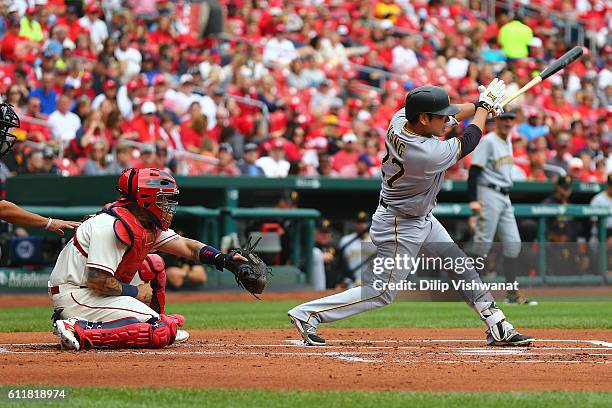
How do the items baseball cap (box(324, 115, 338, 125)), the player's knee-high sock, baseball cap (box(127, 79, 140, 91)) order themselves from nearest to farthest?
the player's knee-high sock < baseball cap (box(127, 79, 140, 91)) < baseball cap (box(324, 115, 338, 125))

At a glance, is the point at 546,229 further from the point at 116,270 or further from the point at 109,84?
the point at 116,270

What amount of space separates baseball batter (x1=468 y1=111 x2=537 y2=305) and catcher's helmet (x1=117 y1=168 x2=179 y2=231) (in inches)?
212

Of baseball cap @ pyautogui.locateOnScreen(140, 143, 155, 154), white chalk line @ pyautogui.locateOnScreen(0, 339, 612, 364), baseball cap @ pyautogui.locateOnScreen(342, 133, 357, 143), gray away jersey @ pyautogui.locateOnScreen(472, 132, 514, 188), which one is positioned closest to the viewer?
white chalk line @ pyautogui.locateOnScreen(0, 339, 612, 364)

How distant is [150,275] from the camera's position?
750 cm

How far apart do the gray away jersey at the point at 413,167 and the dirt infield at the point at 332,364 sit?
3.08 ft

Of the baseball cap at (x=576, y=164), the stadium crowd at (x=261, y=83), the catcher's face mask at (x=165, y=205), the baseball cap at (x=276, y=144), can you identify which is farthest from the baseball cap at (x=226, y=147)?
the catcher's face mask at (x=165, y=205)

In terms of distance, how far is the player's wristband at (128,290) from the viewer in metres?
7.14

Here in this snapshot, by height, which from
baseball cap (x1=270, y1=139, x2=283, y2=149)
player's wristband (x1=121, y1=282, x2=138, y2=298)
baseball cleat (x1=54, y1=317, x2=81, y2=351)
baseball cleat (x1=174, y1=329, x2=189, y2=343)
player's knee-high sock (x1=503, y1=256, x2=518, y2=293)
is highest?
baseball cap (x1=270, y1=139, x2=283, y2=149)

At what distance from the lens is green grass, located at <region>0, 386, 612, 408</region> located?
191 inches

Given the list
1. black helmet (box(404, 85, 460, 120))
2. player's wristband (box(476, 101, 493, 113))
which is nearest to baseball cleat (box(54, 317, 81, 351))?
black helmet (box(404, 85, 460, 120))

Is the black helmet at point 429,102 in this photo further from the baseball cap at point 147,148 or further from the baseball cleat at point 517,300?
the baseball cap at point 147,148

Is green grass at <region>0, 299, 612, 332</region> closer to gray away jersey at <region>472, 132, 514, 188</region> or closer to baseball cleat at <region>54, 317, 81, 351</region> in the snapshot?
gray away jersey at <region>472, 132, 514, 188</region>

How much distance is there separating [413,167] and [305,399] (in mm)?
2368

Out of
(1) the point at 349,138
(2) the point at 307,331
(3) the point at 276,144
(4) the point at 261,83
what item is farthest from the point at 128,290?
(4) the point at 261,83
